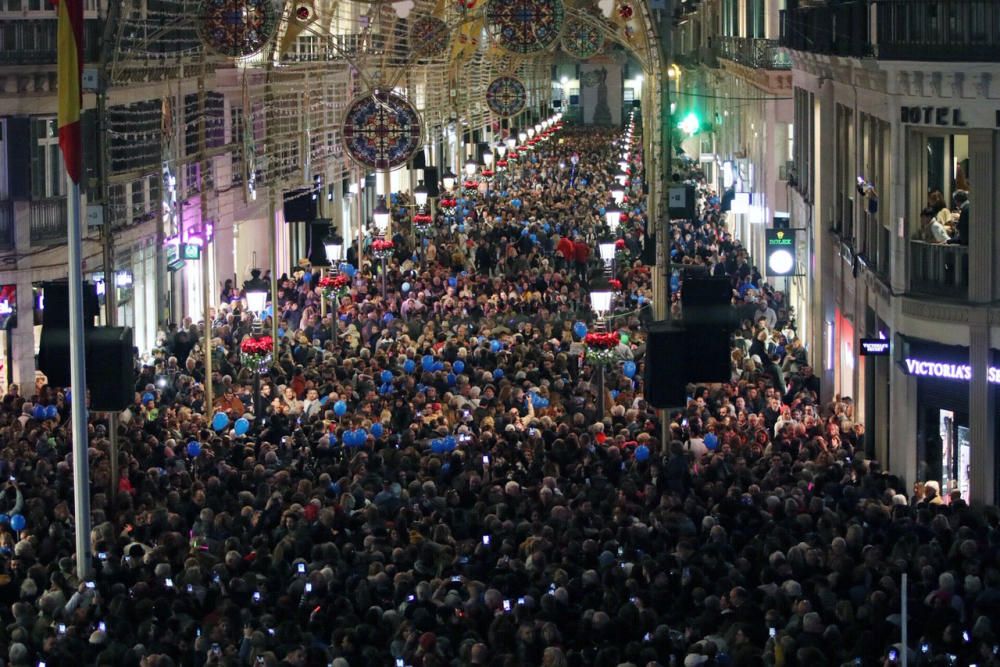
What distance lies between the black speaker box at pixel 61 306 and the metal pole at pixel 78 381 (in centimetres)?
170

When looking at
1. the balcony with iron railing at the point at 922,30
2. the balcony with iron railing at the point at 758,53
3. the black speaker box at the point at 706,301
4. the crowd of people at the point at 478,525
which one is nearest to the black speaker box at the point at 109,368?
the crowd of people at the point at 478,525

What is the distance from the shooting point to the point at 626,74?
188 metres

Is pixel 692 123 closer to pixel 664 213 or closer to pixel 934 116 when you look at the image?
pixel 664 213

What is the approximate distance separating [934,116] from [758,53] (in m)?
26.8

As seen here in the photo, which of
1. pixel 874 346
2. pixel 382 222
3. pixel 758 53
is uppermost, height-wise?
pixel 758 53

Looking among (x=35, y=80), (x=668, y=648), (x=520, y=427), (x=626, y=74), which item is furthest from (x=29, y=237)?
(x=626, y=74)

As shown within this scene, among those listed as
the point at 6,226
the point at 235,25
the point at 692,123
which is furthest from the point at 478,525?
the point at 692,123

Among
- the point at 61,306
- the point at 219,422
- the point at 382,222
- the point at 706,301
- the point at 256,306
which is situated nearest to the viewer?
the point at 61,306

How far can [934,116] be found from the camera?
87.8 feet

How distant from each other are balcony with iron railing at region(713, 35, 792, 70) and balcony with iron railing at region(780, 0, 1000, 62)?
50.5 ft

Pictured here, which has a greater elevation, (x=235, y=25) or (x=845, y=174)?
(x=235, y=25)

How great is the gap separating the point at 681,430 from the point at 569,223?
3201cm

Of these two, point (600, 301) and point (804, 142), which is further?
point (804, 142)

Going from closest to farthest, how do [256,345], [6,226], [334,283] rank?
[256,345] → [6,226] → [334,283]
